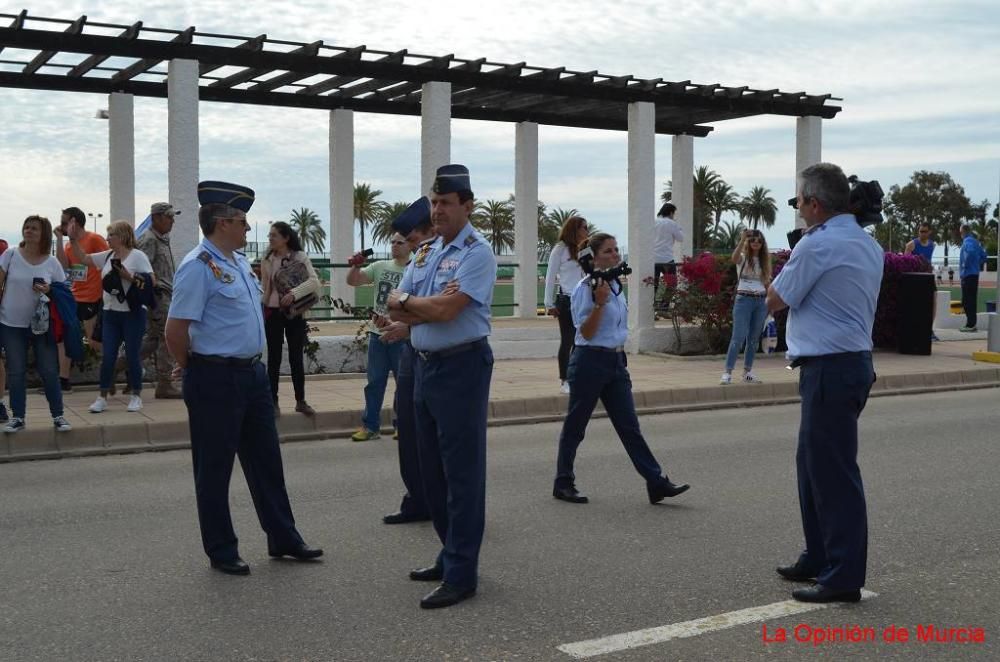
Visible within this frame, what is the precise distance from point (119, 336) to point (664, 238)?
9313mm

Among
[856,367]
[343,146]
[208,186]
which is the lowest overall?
[856,367]

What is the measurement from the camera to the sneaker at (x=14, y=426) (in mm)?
9367

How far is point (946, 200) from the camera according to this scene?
4058 inches

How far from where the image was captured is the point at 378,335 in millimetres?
8992

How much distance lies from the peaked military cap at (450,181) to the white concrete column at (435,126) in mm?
9978

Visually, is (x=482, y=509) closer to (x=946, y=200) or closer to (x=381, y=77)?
(x=381, y=77)

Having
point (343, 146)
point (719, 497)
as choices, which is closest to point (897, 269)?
point (343, 146)

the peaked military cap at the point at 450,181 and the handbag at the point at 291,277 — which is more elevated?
the peaked military cap at the point at 450,181

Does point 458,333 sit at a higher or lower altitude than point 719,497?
higher

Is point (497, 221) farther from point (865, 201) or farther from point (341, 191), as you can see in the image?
point (865, 201)

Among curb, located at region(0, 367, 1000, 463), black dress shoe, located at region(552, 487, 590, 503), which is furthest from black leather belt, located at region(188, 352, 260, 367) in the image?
curb, located at region(0, 367, 1000, 463)

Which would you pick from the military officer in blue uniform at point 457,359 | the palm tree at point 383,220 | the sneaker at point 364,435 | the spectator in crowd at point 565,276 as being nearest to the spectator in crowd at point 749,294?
the spectator in crowd at point 565,276

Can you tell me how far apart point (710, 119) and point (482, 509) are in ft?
51.9

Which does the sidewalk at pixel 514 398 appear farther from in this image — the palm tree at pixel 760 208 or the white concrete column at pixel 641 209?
the palm tree at pixel 760 208
